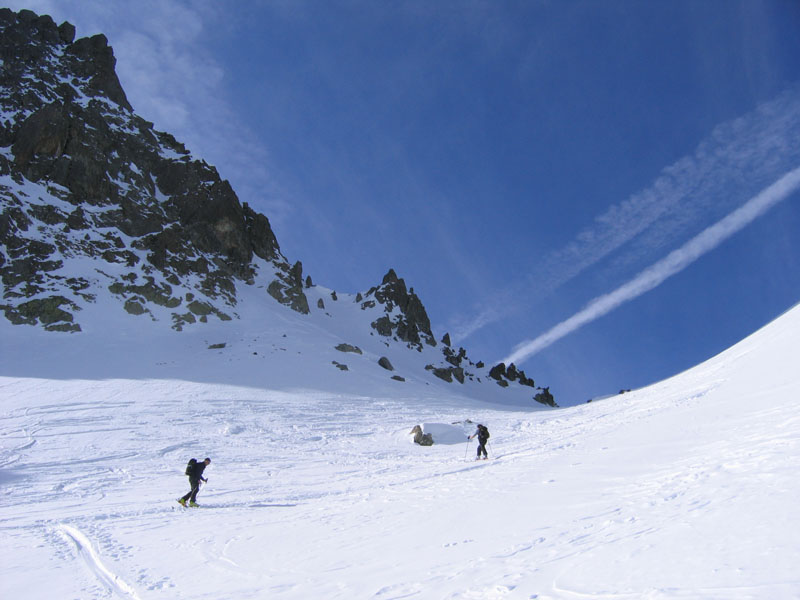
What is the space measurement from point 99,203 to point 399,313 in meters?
50.9

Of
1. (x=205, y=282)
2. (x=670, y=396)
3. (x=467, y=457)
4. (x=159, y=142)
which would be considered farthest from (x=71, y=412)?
(x=159, y=142)

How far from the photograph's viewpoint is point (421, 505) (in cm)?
1043

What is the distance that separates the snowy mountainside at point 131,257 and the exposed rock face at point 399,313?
449 mm

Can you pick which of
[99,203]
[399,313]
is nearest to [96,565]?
[99,203]

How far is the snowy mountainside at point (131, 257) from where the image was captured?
43.8m

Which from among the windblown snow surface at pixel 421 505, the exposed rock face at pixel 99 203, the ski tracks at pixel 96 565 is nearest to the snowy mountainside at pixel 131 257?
the exposed rock face at pixel 99 203

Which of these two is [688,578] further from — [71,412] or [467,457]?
[71,412]

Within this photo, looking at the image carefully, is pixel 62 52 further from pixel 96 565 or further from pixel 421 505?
pixel 421 505

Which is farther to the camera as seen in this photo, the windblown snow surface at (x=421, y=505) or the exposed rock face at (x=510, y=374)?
the exposed rock face at (x=510, y=374)

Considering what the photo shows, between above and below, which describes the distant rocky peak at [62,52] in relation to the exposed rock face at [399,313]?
above

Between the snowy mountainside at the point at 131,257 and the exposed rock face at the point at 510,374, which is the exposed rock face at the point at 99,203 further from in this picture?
the exposed rock face at the point at 510,374

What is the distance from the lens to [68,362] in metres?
35.9

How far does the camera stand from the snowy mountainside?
144 ft

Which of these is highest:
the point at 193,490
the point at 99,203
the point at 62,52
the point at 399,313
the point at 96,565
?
the point at 62,52
